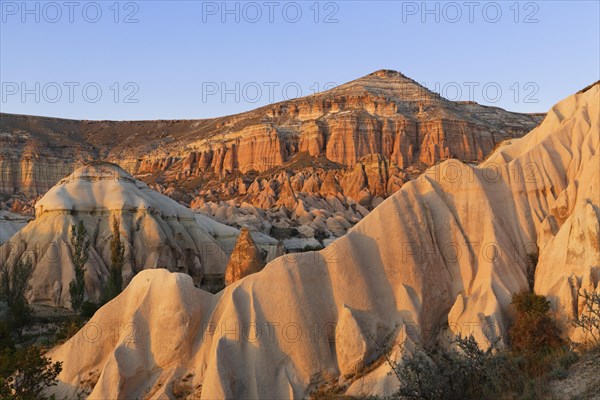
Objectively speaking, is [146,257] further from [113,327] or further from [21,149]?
[21,149]

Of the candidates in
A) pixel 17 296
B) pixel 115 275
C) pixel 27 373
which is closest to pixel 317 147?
pixel 115 275

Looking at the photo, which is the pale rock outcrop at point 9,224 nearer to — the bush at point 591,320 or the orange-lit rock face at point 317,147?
the orange-lit rock face at point 317,147

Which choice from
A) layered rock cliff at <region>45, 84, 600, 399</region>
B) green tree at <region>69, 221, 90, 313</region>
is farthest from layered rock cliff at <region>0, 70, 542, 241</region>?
layered rock cliff at <region>45, 84, 600, 399</region>

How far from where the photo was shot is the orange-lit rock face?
10544 centimetres

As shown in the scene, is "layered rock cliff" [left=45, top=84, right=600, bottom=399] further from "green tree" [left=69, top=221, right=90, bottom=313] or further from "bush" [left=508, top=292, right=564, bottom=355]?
"green tree" [left=69, top=221, right=90, bottom=313]

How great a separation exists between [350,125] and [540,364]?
110 meters

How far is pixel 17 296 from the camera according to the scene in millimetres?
36500

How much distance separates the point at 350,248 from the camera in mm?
20812

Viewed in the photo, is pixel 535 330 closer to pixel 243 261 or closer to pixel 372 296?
pixel 372 296

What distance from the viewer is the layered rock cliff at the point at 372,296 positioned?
18.8 metres

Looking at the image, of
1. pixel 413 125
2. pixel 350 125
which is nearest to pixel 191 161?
pixel 350 125

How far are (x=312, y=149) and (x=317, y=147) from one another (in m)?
1.02

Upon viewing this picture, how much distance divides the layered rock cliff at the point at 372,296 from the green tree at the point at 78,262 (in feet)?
57.4

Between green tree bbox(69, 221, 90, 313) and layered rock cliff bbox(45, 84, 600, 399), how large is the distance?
17504 mm
